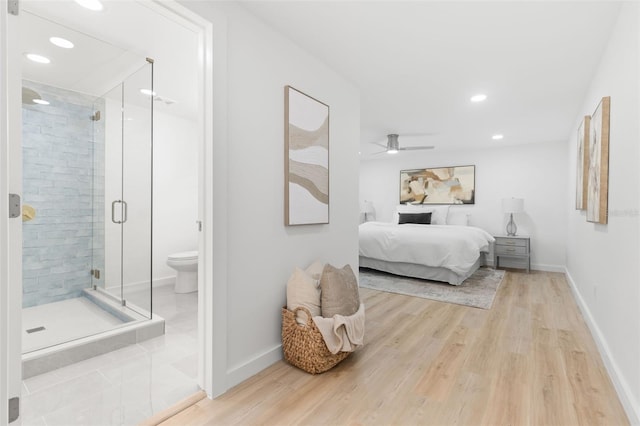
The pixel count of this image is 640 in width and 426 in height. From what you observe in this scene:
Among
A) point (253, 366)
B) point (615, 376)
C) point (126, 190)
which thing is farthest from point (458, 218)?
point (126, 190)

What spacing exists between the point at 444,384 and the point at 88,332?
264 centimetres

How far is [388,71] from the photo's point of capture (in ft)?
9.00

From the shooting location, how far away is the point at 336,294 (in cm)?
207

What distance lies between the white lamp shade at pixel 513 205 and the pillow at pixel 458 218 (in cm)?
72

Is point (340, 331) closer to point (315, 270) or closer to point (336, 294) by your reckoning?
point (336, 294)

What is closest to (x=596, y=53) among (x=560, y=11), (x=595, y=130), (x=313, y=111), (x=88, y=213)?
(x=595, y=130)

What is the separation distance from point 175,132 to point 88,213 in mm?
1466

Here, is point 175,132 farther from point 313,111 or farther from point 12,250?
point 12,250

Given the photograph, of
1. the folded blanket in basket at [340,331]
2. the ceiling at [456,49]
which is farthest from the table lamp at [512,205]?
the folded blanket in basket at [340,331]

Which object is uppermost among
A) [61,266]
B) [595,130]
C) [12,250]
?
[595,130]

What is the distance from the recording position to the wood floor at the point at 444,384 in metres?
1.56

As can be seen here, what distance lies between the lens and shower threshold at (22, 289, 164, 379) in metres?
1.99

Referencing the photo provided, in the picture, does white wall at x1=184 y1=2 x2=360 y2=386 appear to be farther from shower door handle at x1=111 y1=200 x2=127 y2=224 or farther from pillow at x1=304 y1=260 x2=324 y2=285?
shower door handle at x1=111 y1=200 x2=127 y2=224

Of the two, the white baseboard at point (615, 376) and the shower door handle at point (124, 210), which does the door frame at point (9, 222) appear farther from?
the white baseboard at point (615, 376)
